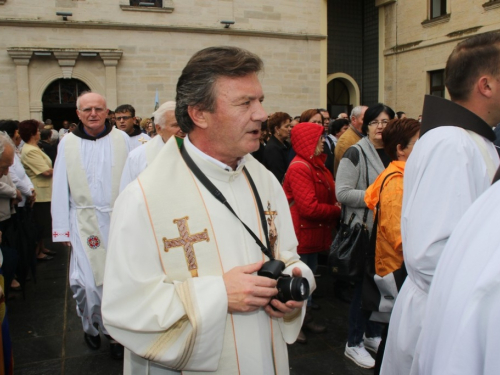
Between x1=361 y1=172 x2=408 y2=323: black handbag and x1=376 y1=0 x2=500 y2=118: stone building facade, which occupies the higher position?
x1=376 y1=0 x2=500 y2=118: stone building facade

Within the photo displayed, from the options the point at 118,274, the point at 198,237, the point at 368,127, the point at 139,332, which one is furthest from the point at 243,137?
the point at 368,127

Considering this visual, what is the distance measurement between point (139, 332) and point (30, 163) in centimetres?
628

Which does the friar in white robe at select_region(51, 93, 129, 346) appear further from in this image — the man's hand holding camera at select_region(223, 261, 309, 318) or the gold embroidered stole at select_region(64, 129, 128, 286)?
the man's hand holding camera at select_region(223, 261, 309, 318)

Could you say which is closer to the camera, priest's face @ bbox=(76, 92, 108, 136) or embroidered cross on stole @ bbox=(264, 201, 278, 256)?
embroidered cross on stole @ bbox=(264, 201, 278, 256)

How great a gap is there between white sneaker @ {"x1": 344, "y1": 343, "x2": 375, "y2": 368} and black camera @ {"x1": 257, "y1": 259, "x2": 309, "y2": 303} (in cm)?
229

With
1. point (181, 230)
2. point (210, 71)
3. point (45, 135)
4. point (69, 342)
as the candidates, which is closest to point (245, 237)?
point (181, 230)

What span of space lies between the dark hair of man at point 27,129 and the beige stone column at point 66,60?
9.04 metres

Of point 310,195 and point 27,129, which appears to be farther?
point 27,129

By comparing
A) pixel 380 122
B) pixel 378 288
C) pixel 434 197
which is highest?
pixel 380 122

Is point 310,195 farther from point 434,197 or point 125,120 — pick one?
point 125,120

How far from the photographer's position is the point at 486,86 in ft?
6.46

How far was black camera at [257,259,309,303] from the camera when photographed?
1.66 meters

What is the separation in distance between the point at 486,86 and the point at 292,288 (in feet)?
3.98

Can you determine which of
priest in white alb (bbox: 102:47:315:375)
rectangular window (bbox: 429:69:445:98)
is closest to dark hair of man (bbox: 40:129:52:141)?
priest in white alb (bbox: 102:47:315:375)
